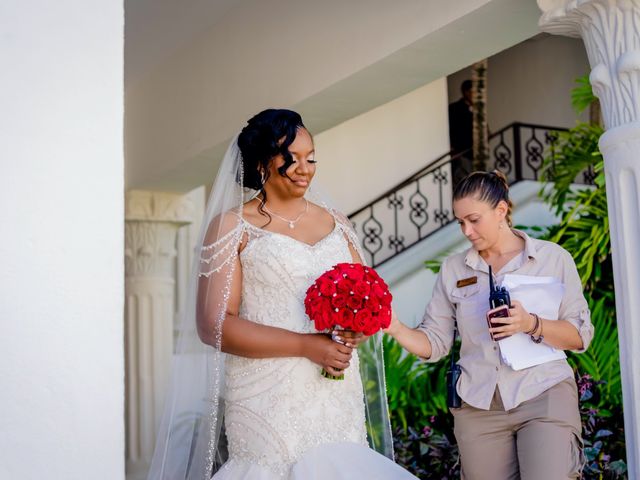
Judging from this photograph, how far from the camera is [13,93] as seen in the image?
2.45m

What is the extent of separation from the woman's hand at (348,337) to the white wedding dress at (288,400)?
21cm

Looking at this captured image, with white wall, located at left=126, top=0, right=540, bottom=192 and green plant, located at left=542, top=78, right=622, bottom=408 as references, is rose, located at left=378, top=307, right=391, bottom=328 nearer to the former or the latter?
white wall, located at left=126, top=0, right=540, bottom=192

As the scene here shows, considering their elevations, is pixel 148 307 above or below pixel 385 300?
above

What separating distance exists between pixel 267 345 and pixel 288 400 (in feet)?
0.78

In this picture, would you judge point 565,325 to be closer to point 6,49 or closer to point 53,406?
point 53,406

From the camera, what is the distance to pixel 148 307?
9.87 metres

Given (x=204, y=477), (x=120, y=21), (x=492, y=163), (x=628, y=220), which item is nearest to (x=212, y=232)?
(x=204, y=477)

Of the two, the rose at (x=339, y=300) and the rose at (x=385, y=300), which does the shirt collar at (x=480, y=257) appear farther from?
the rose at (x=339, y=300)

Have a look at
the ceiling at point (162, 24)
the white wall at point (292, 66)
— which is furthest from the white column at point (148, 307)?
the ceiling at point (162, 24)

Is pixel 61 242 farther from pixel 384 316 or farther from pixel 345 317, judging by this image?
pixel 384 316

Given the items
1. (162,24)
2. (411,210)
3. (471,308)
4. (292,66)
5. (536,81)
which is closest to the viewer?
(471,308)

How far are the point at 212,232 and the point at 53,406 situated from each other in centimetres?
146

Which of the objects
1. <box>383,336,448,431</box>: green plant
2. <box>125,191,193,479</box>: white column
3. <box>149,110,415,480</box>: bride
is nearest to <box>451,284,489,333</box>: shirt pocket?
<box>149,110,415,480</box>: bride

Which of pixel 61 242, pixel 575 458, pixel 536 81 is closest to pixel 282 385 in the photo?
pixel 575 458
